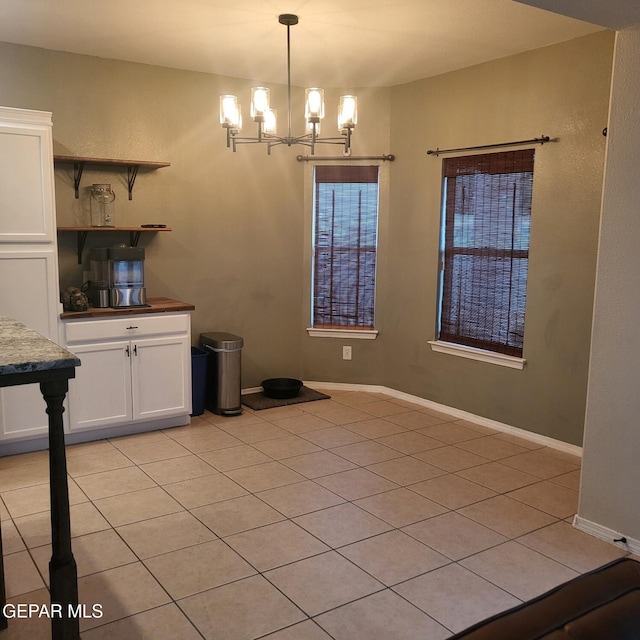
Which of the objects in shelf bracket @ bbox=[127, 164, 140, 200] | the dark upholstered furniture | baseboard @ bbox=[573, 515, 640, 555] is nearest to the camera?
the dark upholstered furniture

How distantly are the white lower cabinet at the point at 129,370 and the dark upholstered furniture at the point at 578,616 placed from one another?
11.1 ft

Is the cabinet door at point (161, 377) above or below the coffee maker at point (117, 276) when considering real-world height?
below

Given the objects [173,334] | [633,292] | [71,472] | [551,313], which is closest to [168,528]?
[71,472]

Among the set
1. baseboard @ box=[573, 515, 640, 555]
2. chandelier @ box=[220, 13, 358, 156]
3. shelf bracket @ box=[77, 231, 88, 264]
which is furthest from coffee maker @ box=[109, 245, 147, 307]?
baseboard @ box=[573, 515, 640, 555]

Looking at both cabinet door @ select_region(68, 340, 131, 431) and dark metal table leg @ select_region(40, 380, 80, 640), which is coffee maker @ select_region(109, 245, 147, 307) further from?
dark metal table leg @ select_region(40, 380, 80, 640)

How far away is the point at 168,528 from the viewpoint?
9.87ft

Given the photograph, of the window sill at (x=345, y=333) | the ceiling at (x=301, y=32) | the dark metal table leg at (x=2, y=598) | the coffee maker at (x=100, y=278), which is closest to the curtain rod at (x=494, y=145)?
the ceiling at (x=301, y=32)

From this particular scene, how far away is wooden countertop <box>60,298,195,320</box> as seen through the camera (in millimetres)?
4031

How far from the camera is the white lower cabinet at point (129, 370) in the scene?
13.4ft

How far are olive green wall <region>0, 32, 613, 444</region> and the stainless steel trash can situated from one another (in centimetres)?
35

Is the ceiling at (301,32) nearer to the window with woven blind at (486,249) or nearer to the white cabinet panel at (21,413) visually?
the window with woven blind at (486,249)

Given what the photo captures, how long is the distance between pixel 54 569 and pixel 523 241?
11.2 feet

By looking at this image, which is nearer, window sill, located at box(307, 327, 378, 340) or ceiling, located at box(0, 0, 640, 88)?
ceiling, located at box(0, 0, 640, 88)

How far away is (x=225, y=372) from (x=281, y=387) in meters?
0.64
